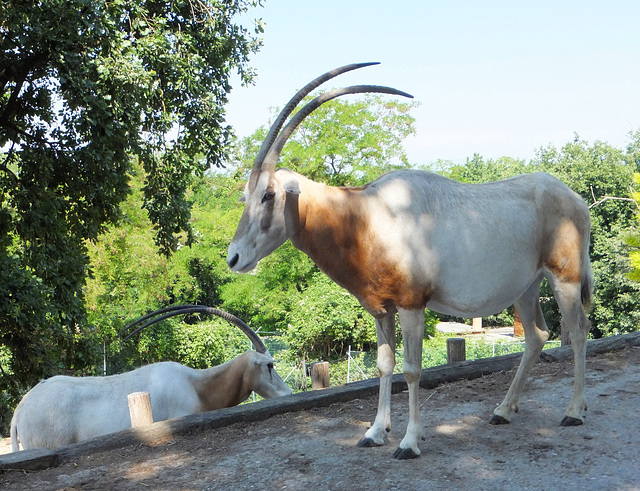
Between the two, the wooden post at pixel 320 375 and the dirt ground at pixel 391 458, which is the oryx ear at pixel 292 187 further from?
the wooden post at pixel 320 375

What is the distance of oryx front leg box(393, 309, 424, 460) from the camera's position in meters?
4.44

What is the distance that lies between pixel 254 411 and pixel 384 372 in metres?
1.56

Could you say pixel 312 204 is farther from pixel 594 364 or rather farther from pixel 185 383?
pixel 594 364

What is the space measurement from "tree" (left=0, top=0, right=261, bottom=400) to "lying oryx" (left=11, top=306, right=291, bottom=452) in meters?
2.96

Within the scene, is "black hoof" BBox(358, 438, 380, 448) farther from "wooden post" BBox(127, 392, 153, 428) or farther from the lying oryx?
the lying oryx

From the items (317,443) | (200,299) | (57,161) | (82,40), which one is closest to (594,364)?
(317,443)

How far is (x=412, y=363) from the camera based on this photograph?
449 centimetres

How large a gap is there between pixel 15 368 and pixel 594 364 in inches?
351

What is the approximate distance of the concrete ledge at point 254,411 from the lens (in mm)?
4832

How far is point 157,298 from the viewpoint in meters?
26.3

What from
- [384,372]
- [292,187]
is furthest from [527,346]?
[292,187]

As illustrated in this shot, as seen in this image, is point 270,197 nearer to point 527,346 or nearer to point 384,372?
point 384,372

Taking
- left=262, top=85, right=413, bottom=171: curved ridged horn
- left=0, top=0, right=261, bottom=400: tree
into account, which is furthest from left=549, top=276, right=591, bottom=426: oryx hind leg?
left=0, top=0, right=261, bottom=400: tree

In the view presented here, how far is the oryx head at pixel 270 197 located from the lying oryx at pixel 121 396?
3497 millimetres
